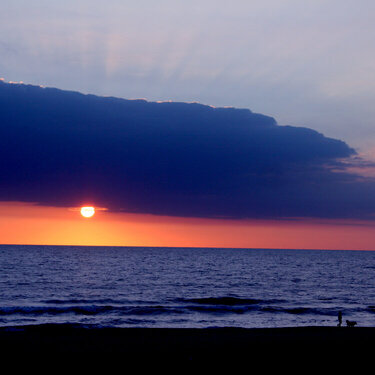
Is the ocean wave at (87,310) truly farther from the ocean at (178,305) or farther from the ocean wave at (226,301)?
the ocean wave at (226,301)

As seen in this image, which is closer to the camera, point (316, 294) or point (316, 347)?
point (316, 347)

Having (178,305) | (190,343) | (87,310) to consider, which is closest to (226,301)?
(178,305)

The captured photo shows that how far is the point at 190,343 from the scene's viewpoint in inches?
882

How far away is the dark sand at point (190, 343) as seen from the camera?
784 inches

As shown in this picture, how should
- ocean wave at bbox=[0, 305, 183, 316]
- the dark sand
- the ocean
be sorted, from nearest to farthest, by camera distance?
the dark sand → the ocean → ocean wave at bbox=[0, 305, 183, 316]

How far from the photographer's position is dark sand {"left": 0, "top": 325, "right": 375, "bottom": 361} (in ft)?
65.4

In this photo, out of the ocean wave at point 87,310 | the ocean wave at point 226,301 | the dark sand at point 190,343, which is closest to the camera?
the dark sand at point 190,343

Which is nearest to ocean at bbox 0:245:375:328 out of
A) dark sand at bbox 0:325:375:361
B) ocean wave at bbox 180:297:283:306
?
ocean wave at bbox 180:297:283:306

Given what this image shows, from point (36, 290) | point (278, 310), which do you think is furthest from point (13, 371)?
point (36, 290)

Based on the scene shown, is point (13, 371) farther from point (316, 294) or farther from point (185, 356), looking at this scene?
point (316, 294)

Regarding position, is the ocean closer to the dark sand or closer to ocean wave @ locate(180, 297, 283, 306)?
ocean wave @ locate(180, 297, 283, 306)

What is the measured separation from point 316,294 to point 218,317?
26.7 m

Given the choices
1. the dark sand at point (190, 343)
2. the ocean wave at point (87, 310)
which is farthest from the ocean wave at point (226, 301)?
the dark sand at point (190, 343)

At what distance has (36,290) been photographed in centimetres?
6203
